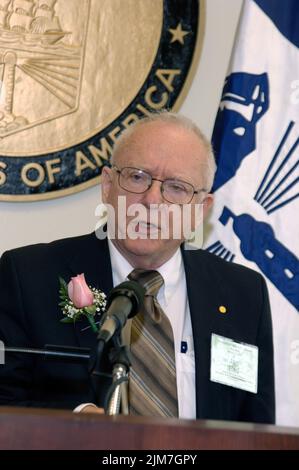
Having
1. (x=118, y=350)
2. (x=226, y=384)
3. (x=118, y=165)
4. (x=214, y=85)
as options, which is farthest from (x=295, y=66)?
(x=118, y=350)

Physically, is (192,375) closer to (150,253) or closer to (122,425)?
(150,253)

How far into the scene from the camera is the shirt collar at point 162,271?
3.18m

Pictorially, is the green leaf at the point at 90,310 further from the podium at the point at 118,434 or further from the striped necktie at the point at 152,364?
the podium at the point at 118,434

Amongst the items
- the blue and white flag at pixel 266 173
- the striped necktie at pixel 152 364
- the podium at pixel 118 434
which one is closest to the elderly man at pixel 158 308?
the striped necktie at pixel 152 364

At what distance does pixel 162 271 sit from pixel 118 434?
1799 millimetres

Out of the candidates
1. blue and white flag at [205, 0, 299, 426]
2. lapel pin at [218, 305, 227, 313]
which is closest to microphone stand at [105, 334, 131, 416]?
lapel pin at [218, 305, 227, 313]

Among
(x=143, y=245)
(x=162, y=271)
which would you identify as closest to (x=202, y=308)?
(x=162, y=271)

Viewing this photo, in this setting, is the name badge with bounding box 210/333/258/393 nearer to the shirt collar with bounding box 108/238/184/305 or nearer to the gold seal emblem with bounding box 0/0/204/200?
the shirt collar with bounding box 108/238/184/305

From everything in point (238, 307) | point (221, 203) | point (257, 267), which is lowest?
point (238, 307)

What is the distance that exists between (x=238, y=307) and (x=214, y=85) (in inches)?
64.0

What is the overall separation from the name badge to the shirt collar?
0.78ft

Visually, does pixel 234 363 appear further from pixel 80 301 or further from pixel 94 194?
pixel 94 194

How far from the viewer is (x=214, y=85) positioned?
180 inches

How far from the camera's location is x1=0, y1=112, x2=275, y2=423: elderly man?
115 inches
